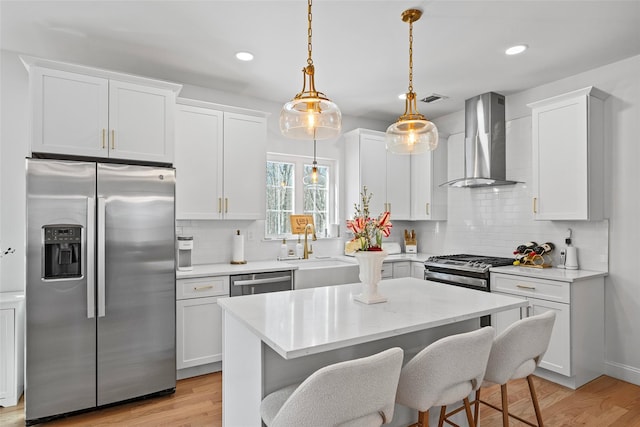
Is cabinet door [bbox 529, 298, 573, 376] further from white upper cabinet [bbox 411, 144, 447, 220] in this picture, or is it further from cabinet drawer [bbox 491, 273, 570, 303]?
white upper cabinet [bbox 411, 144, 447, 220]

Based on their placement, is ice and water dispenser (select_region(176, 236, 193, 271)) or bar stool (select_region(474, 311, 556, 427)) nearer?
bar stool (select_region(474, 311, 556, 427))

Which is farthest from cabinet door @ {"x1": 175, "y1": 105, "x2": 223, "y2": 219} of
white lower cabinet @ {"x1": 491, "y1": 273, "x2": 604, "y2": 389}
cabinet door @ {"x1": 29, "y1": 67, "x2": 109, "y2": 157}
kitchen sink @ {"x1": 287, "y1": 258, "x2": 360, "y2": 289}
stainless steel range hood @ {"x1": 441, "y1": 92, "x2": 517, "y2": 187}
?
white lower cabinet @ {"x1": 491, "y1": 273, "x2": 604, "y2": 389}

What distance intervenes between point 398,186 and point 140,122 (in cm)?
317

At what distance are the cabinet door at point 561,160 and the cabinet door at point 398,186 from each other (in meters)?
1.64

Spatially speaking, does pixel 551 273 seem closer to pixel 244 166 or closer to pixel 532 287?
pixel 532 287

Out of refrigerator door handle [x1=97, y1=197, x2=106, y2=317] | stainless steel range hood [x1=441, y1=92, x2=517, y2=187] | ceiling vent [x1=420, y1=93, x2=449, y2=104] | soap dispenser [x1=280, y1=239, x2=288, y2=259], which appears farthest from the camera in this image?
soap dispenser [x1=280, y1=239, x2=288, y2=259]

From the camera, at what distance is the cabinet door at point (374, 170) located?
15.2 ft

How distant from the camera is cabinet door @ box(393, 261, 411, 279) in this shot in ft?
14.7

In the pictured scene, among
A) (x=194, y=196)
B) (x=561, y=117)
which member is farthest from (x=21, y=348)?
(x=561, y=117)

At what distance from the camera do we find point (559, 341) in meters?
3.13

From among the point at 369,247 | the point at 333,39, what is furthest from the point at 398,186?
the point at 369,247

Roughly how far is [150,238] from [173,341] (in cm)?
85

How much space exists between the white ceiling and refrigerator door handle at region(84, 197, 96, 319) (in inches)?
50.6

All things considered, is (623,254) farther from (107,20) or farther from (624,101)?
(107,20)
